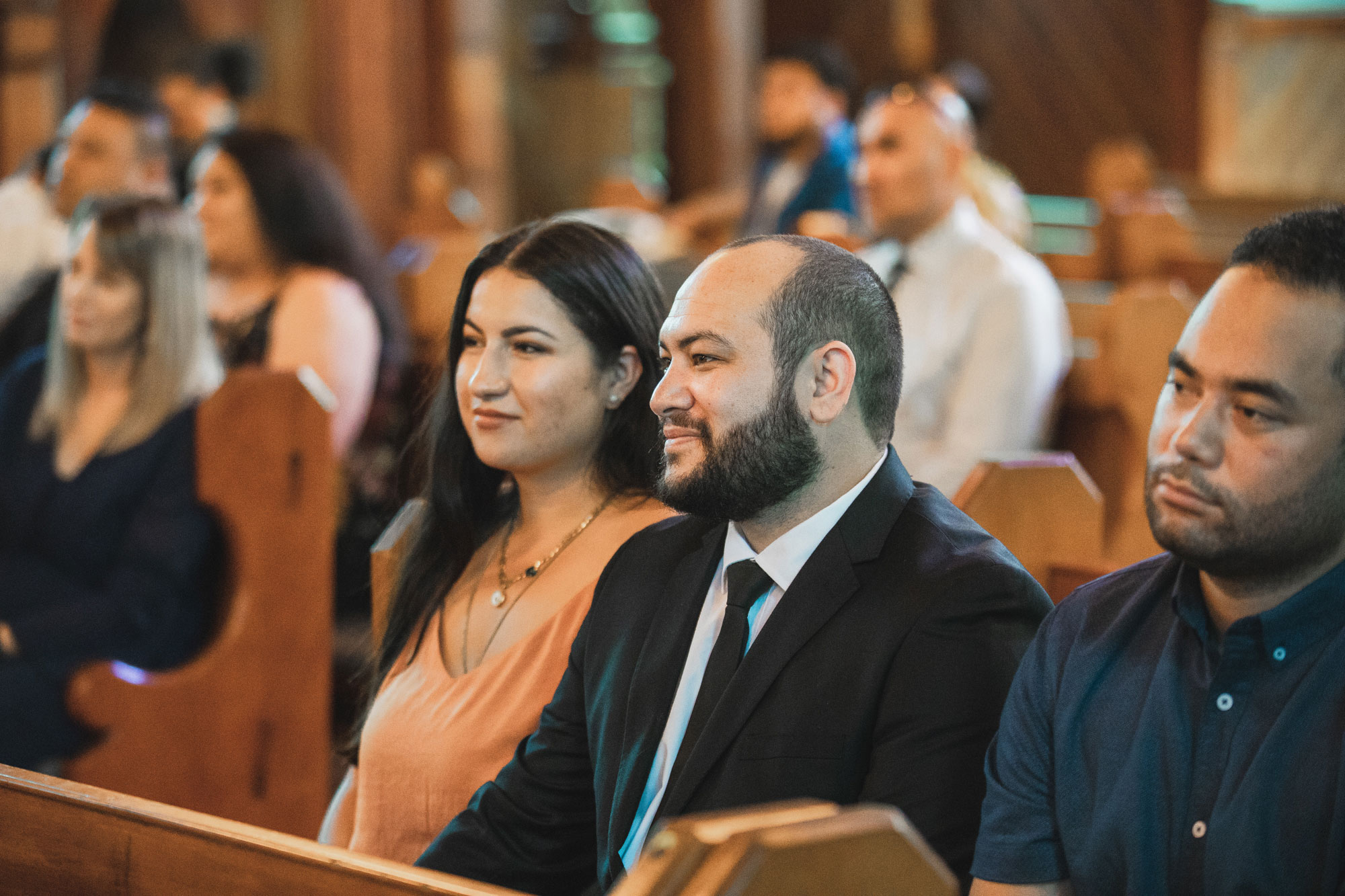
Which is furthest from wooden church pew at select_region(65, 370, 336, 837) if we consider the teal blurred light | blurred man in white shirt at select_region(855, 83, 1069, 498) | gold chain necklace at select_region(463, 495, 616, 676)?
the teal blurred light

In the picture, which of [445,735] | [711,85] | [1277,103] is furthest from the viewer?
[1277,103]

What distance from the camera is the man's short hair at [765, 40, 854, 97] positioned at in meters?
5.20

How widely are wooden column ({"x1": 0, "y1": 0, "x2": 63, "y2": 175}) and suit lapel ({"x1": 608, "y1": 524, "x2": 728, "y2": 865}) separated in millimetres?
5979

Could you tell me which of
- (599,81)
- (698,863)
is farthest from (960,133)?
(599,81)

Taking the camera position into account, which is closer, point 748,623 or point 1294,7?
point 748,623

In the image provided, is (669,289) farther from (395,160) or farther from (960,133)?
(395,160)

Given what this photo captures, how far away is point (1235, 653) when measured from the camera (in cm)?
110

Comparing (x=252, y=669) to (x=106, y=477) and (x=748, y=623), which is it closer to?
(x=106, y=477)

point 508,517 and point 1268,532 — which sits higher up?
point 1268,532

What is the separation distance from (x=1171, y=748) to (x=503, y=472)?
1.08 meters

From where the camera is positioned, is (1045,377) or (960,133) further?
(960,133)

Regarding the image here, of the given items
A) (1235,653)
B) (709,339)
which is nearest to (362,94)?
(709,339)

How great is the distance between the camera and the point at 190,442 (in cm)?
254

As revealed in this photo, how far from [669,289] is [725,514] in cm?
198
